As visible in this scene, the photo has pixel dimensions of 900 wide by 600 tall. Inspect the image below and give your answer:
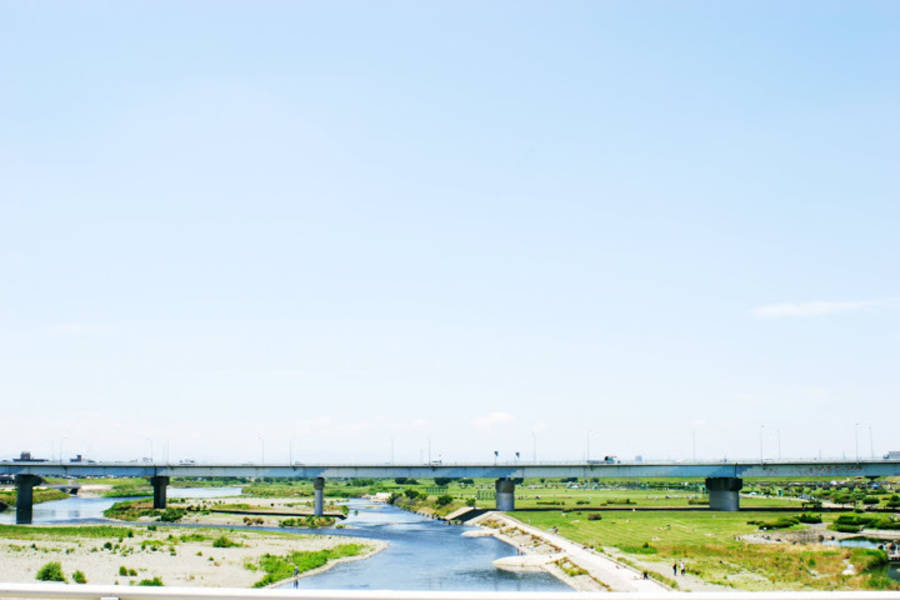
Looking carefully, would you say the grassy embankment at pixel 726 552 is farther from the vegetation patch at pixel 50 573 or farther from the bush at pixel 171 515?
the bush at pixel 171 515

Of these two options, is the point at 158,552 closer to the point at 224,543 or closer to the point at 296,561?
the point at 224,543

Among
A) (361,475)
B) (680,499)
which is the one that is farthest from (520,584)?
(680,499)

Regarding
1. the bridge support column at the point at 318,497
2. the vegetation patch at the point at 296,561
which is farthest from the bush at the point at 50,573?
the bridge support column at the point at 318,497

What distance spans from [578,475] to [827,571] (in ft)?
177

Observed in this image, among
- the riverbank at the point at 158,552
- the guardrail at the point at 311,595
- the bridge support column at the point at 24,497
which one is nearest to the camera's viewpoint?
the guardrail at the point at 311,595

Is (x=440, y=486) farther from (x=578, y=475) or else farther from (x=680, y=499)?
(x=578, y=475)

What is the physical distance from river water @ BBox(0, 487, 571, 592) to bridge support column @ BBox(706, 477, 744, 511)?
118 ft

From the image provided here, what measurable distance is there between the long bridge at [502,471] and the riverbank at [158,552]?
79.5 feet

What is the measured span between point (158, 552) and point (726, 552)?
4616 cm

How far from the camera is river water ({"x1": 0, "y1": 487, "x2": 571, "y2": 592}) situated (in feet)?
174

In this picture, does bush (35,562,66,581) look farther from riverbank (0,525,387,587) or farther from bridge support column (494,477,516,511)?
bridge support column (494,477,516,511)

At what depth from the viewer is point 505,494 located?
108m

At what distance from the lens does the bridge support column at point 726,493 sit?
10588cm

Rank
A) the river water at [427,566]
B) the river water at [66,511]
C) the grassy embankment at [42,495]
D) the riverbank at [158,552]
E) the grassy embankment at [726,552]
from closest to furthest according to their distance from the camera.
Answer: the grassy embankment at [726,552] < the river water at [427,566] < the riverbank at [158,552] < the river water at [66,511] < the grassy embankment at [42,495]
